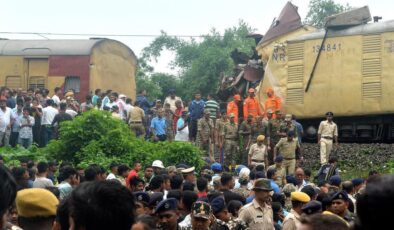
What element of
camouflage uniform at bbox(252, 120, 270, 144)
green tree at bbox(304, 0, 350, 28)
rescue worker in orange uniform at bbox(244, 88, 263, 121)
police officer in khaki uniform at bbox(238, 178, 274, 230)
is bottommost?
police officer in khaki uniform at bbox(238, 178, 274, 230)

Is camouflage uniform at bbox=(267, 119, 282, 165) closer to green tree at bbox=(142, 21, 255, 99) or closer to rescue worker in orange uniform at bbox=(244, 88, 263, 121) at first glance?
rescue worker in orange uniform at bbox=(244, 88, 263, 121)

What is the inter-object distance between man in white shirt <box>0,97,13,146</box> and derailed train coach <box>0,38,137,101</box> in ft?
27.3

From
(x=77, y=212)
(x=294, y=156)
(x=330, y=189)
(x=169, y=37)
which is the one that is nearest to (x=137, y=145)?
(x=294, y=156)

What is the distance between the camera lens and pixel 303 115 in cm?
2505

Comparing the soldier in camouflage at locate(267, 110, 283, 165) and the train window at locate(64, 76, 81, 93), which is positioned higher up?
the train window at locate(64, 76, 81, 93)

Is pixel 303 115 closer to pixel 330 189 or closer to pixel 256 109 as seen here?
pixel 256 109

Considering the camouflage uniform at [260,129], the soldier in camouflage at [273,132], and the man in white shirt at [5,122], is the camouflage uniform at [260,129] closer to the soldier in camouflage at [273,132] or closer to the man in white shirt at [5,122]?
the soldier in camouflage at [273,132]

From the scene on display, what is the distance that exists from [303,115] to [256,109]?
174 centimetres

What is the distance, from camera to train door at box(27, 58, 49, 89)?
3106cm

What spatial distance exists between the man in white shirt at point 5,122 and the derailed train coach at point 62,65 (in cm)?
833

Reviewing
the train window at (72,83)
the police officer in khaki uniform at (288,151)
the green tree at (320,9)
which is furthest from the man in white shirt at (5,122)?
the green tree at (320,9)

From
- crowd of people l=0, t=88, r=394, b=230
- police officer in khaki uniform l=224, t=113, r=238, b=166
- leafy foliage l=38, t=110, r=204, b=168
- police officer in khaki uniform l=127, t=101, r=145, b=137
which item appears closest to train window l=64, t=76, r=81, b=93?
crowd of people l=0, t=88, r=394, b=230

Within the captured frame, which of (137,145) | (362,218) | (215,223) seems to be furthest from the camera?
(137,145)

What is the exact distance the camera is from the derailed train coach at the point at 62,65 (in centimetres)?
3092
